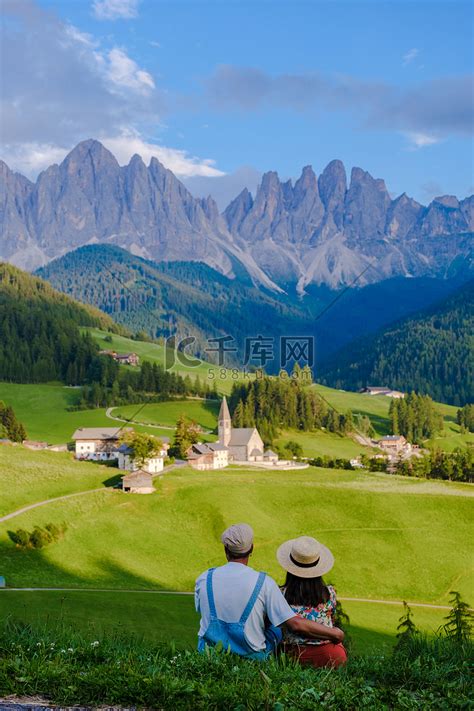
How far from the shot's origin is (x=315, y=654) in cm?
973

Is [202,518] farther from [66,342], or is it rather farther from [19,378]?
[66,342]

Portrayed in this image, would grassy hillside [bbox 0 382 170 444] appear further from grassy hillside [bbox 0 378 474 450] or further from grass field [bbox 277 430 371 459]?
grass field [bbox 277 430 371 459]

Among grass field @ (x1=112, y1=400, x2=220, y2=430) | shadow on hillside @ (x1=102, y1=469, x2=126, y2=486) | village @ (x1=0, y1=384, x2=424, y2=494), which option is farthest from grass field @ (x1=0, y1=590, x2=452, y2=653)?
grass field @ (x1=112, y1=400, x2=220, y2=430)

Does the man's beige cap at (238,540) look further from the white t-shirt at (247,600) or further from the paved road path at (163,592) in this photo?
the paved road path at (163,592)

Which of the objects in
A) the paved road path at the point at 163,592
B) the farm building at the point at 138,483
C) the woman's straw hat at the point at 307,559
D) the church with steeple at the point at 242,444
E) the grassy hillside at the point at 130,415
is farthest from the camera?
the grassy hillside at the point at 130,415

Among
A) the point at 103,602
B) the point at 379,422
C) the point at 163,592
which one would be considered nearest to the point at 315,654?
the point at 103,602

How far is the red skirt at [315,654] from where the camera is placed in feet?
31.8

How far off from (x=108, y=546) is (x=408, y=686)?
168 feet

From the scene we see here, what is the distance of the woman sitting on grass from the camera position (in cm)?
968

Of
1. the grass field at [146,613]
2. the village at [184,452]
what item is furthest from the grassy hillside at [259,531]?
the village at [184,452]

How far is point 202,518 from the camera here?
66500 millimetres

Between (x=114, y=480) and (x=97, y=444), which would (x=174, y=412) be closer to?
(x=97, y=444)

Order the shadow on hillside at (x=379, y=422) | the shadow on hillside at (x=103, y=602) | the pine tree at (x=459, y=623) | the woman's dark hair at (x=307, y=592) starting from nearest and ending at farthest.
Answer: the woman's dark hair at (x=307, y=592)
the pine tree at (x=459, y=623)
the shadow on hillside at (x=103, y=602)
the shadow on hillside at (x=379, y=422)

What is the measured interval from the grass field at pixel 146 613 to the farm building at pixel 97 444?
60123mm
